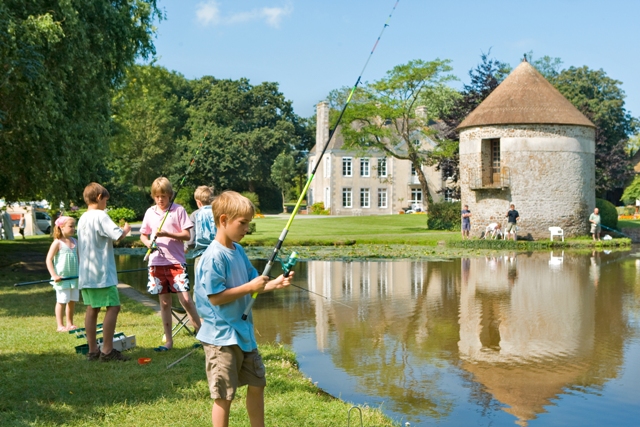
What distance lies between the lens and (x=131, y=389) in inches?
233

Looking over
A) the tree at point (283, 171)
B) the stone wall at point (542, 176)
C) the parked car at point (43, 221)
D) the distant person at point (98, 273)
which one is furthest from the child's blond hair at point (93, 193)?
the tree at point (283, 171)

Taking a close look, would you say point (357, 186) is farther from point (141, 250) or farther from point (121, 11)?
point (121, 11)

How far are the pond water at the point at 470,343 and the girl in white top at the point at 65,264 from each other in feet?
7.72

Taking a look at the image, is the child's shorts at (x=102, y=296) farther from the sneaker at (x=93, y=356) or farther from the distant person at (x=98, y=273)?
the sneaker at (x=93, y=356)

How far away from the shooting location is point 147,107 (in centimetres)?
5809

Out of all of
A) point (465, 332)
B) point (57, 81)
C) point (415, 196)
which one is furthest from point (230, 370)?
point (415, 196)

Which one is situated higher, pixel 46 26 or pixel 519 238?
pixel 46 26

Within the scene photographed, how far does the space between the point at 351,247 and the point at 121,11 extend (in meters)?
14.3

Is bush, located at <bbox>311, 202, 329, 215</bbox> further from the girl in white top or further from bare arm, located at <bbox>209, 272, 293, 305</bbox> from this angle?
bare arm, located at <bbox>209, 272, 293, 305</bbox>

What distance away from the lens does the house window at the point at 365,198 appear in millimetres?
65688

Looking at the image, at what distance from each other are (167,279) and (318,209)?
58.4 metres

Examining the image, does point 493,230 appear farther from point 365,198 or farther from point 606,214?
point 365,198

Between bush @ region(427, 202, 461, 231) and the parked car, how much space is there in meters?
21.7

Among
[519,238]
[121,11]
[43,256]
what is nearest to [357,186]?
[519,238]
